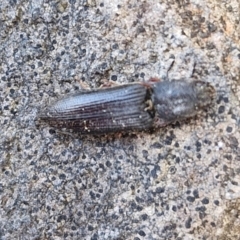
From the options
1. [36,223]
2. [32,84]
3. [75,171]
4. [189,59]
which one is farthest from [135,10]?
[36,223]

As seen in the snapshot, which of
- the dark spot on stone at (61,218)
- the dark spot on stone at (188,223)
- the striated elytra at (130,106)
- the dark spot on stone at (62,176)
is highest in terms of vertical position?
the striated elytra at (130,106)

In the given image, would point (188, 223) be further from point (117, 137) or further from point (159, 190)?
point (117, 137)

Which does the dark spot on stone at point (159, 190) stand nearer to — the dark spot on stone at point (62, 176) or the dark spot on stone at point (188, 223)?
the dark spot on stone at point (188, 223)

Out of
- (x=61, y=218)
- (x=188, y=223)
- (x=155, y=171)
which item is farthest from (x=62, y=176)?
(x=188, y=223)

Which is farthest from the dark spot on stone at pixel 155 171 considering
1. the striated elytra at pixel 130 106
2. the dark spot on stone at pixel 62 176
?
the dark spot on stone at pixel 62 176

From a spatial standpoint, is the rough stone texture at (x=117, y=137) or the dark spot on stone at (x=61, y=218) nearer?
the rough stone texture at (x=117, y=137)

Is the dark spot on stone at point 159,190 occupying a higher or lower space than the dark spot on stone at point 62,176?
higher

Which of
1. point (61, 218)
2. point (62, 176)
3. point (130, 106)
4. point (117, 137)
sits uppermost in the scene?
point (130, 106)
